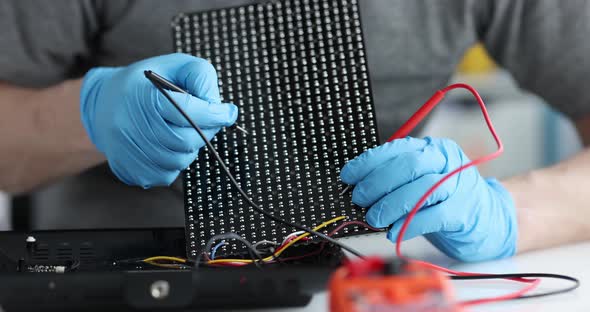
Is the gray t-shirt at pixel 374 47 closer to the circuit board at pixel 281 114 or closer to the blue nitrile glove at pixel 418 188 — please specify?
the circuit board at pixel 281 114

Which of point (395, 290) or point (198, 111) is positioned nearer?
point (395, 290)

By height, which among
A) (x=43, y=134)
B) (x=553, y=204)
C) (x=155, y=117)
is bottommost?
(x=553, y=204)

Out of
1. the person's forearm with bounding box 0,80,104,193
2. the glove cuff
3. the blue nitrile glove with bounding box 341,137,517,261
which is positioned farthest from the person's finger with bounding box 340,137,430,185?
the person's forearm with bounding box 0,80,104,193

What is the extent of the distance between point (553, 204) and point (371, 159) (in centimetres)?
46

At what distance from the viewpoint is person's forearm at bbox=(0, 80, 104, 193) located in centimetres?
107

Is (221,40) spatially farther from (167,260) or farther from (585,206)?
(585,206)

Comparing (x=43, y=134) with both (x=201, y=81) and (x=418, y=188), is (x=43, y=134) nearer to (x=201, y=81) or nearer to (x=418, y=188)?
(x=201, y=81)

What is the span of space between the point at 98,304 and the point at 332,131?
0.39 meters

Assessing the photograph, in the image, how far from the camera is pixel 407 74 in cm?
125

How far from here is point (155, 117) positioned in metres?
0.81

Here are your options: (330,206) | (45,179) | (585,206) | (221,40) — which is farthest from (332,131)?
(45,179)

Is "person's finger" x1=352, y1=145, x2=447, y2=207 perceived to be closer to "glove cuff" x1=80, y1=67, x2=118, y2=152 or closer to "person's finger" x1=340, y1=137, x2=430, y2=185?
"person's finger" x1=340, y1=137, x2=430, y2=185

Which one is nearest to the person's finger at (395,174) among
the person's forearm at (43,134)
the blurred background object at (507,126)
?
the person's forearm at (43,134)

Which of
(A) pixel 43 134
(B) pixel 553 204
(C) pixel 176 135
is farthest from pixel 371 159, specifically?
(A) pixel 43 134
